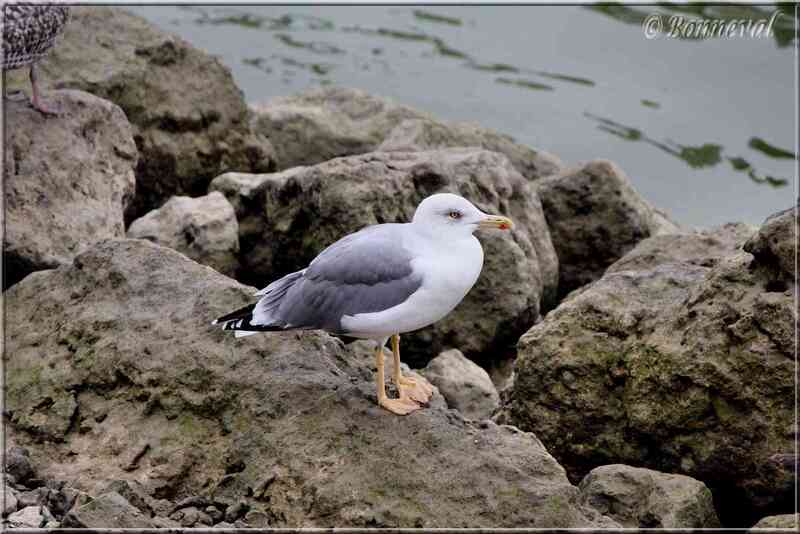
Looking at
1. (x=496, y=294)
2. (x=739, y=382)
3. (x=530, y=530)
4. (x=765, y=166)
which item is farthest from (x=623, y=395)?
(x=765, y=166)

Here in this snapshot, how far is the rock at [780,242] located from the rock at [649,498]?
3.43 ft

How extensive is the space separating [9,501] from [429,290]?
2007 millimetres

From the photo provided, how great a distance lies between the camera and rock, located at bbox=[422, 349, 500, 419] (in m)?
6.85

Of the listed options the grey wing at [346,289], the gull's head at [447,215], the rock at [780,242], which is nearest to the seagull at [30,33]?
the grey wing at [346,289]

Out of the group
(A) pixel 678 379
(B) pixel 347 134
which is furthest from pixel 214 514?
(B) pixel 347 134

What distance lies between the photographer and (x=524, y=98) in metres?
14.5

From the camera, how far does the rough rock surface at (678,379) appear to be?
5.18 m

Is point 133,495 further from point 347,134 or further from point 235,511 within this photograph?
point 347,134

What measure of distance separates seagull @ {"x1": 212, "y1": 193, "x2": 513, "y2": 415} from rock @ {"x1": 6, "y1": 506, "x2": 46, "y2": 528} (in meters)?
1.15

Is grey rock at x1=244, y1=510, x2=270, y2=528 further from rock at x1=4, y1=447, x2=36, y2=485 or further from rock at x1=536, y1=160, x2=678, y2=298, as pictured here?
rock at x1=536, y1=160, x2=678, y2=298

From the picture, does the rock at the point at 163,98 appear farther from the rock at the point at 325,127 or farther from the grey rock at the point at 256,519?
the grey rock at the point at 256,519

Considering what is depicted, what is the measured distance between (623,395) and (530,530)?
142cm

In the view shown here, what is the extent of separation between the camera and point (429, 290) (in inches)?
204

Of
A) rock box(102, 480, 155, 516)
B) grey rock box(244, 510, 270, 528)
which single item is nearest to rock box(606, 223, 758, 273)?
grey rock box(244, 510, 270, 528)
